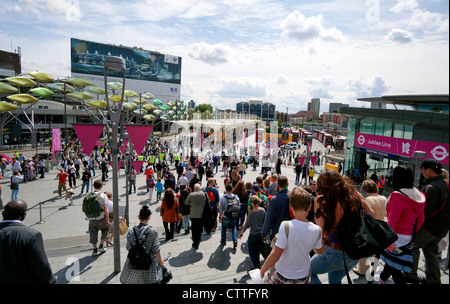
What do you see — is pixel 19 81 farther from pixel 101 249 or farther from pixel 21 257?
pixel 21 257

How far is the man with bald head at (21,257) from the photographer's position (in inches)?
92.1

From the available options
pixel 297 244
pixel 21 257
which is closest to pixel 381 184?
pixel 297 244

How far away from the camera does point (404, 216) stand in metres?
3.00

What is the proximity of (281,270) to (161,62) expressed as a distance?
111 meters

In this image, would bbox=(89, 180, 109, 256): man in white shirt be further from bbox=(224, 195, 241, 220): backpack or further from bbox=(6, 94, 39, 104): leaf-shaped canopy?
bbox=(6, 94, 39, 104): leaf-shaped canopy

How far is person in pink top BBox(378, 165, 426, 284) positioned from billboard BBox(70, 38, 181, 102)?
92756 millimetres

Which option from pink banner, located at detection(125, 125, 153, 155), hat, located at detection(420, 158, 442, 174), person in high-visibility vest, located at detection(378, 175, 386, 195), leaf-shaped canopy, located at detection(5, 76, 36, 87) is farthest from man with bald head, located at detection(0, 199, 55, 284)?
leaf-shaped canopy, located at detection(5, 76, 36, 87)

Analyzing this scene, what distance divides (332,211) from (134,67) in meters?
106

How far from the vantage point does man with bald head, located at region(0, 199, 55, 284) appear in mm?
2340

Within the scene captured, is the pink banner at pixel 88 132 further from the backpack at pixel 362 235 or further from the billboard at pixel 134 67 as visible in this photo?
the billboard at pixel 134 67

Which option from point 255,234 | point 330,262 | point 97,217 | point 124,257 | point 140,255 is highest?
point 330,262

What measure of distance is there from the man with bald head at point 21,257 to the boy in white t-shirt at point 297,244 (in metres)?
2.23

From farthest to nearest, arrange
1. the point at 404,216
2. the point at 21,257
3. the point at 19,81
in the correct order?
the point at 19,81 → the point at 404,216 → the point at 21,257
